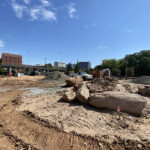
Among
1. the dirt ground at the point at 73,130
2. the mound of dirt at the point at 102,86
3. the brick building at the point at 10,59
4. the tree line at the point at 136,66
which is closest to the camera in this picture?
the dirt ground at the point at 73,130

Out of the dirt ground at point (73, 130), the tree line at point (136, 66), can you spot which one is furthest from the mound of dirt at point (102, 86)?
the tree line at point (136, 66)

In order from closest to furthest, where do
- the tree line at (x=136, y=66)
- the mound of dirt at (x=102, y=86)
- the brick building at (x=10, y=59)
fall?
the mound of dirt at (x=102, y=86), the tree line at (x=136, y=66), the brick building at (x=10, y=59)

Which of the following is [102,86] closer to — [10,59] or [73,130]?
[73,130]

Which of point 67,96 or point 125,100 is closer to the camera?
point 125,100

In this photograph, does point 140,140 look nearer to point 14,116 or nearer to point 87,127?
point 87,127

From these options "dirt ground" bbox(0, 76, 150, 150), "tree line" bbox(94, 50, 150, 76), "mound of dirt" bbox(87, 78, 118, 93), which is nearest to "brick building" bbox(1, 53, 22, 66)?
"tree line" bbox(94, 50, 150, 76)

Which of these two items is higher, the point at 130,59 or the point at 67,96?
the point at 130,59

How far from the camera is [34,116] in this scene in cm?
437

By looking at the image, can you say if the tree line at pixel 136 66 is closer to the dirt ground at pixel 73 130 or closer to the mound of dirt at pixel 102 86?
the mound of dirt at pixel 102 86

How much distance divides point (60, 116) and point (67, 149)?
5.49ft

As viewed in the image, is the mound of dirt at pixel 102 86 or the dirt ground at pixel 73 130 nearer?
the dirt ground at pixel 73 130

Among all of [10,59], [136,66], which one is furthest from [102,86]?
[10,59]

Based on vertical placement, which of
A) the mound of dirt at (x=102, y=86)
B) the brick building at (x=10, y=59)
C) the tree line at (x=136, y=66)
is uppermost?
the brick building at (x=10, y=59)

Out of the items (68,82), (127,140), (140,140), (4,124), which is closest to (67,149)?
(127,140)
